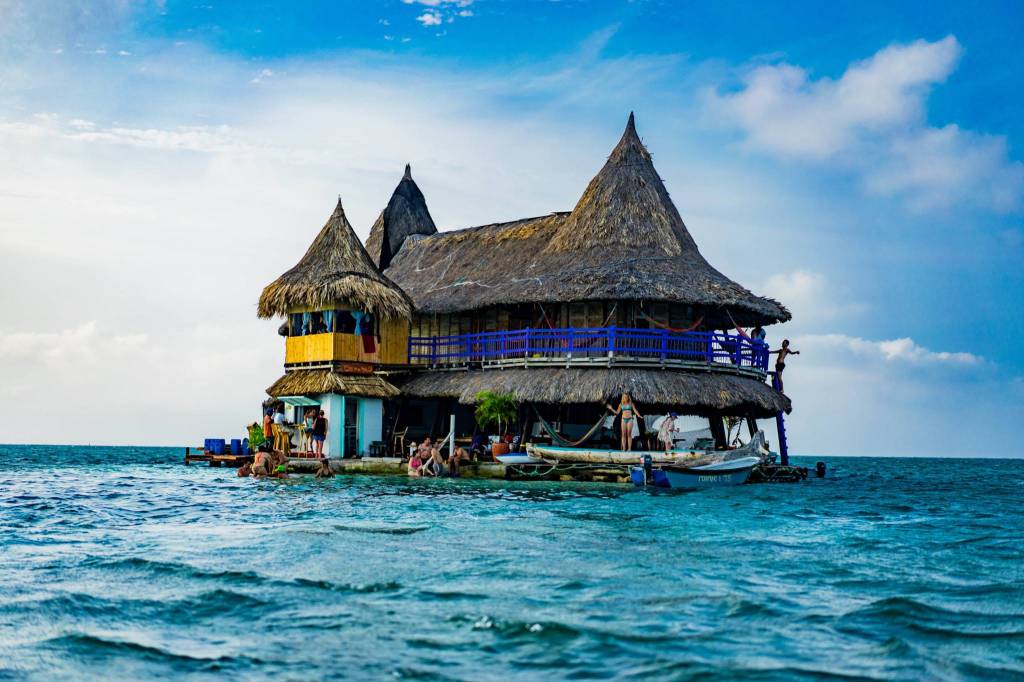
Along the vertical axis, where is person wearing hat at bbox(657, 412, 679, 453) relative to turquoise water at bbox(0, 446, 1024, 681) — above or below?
above

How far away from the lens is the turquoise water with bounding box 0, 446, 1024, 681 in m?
9.20

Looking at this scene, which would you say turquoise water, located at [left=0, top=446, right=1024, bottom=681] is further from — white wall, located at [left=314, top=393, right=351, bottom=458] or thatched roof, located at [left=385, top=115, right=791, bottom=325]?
white wall, located at [left=314, top=393, right=351, bottom=458]

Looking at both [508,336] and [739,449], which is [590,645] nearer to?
[739,449]

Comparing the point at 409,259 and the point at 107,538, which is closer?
the point at 107,538

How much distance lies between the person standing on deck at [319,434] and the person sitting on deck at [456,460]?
481 cm

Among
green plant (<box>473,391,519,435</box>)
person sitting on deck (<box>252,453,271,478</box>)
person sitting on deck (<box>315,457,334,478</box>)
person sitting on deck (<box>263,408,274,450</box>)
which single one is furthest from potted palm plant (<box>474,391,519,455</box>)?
person sitting on deck (<box>263,408,274,450</box>)

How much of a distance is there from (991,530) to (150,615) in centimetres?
1519

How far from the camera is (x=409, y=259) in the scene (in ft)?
132

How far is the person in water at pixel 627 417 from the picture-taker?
1061 inches

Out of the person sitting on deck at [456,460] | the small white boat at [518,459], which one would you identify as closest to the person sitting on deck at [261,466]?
the person sitting on deck at [456,460]

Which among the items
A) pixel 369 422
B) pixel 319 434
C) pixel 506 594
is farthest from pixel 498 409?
pixel 506 594

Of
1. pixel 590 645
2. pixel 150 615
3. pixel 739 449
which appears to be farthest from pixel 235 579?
pixel 739 449

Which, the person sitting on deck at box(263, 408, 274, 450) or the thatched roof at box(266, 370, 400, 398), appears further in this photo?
the person sitting on deck at box(263, 408, 274, 450)

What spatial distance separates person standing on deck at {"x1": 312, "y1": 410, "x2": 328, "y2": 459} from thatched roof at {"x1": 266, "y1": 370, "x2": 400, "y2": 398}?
921 millimetres
